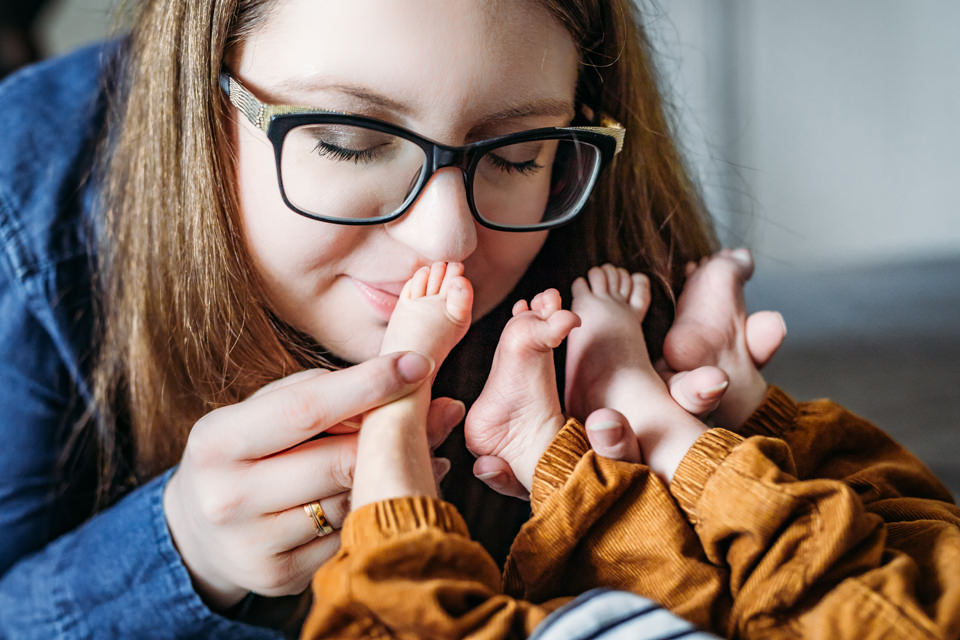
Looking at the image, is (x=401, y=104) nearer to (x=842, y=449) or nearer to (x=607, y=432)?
(x=607, y=432)

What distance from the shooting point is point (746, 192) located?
669 millimetres

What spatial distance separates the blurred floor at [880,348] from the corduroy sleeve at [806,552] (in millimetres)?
326

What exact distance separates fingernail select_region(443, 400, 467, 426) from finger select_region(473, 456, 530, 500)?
28mm

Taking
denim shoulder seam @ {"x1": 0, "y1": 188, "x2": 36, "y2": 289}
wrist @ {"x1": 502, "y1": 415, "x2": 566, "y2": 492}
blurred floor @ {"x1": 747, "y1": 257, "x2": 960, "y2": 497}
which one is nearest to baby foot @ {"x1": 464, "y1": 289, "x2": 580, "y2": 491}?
wrist @ {"x1": 502, "y1": 415, "x2": 566, "y2": 492}

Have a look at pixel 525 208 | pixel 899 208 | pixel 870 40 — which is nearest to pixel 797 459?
pixel 525 208

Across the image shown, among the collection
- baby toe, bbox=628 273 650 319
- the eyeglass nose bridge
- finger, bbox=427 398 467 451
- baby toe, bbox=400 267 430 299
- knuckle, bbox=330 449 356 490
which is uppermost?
the eyeglass nose bridge

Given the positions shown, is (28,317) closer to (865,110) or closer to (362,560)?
(362,560)

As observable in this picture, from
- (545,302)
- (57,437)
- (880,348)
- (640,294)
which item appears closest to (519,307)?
(545,302)

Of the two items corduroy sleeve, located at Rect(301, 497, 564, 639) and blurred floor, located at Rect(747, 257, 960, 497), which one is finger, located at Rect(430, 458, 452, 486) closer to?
corduroy sleeve, located at Rect(301, 497, 564, 639)

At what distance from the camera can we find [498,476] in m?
0.45

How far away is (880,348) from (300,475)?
68 cm

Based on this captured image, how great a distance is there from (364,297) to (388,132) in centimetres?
11

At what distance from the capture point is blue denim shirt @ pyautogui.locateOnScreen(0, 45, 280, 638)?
599 millimetres

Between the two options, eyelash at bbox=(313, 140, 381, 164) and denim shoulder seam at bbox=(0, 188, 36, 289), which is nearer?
eyelash at bbox=(313, 140, 381, 164)
